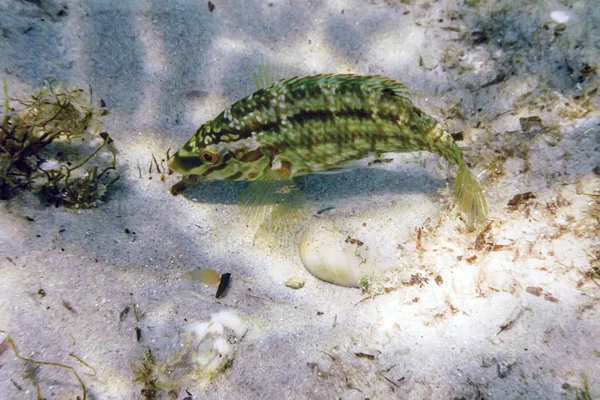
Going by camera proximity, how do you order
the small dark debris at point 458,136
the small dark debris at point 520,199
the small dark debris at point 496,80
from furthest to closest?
the small dark debris at point 496,80 → the small dark debris at point 458,136 → the small dark debris at point 520,199

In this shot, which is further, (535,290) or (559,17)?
(559,17)

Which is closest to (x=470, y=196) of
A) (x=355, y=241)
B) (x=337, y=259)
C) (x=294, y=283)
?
(x=355, y=241)

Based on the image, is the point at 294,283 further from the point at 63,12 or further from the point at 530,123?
the point at 63,12

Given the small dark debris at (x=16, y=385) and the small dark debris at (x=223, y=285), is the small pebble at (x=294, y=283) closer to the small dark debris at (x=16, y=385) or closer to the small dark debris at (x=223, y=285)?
the small dark debris at (x=223, y=285)

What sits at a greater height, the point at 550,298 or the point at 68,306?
the point at 550,298

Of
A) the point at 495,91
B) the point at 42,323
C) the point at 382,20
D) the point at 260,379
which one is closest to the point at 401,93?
the point at 495,91

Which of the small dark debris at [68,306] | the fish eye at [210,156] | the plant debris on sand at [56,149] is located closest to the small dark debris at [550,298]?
the fish eye at [210,156]

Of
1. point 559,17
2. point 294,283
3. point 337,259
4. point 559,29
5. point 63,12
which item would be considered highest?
point 559,17
